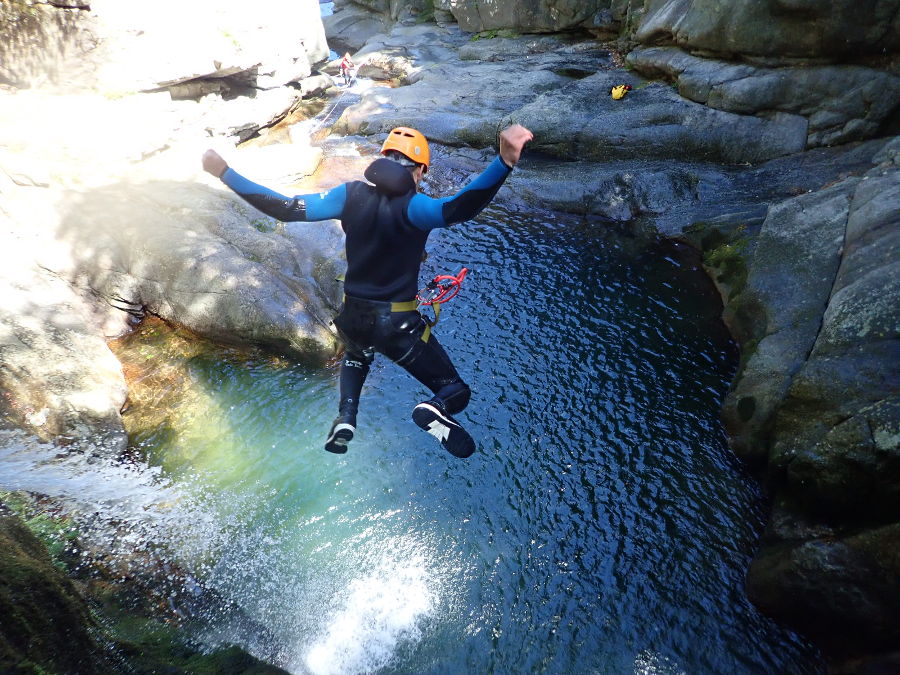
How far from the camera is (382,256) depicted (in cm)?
468

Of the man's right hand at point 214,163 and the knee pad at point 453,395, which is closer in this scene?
the man's right hand at point 214,163

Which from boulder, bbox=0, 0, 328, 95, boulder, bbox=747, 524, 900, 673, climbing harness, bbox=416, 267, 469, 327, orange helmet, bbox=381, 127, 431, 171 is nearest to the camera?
boulder, bbox=747, 524, 900, 673

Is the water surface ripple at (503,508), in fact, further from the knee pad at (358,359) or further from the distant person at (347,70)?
the distant person at (347,70)

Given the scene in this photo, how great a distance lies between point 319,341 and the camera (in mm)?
7824

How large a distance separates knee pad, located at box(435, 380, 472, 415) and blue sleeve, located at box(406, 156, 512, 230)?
1569 mm

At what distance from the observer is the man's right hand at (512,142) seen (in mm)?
3793

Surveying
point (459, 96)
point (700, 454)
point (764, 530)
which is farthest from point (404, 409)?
point (459, 96)

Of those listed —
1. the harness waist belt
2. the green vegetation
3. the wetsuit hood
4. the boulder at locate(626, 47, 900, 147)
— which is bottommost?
the green vegetation

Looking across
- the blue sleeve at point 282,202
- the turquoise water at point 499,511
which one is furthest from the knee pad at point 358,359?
the turquoise water at point 499,511

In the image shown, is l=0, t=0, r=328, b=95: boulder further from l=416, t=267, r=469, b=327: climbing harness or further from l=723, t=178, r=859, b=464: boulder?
l=723, t=178, r=859, b=464: boulder

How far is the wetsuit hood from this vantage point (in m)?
4.38

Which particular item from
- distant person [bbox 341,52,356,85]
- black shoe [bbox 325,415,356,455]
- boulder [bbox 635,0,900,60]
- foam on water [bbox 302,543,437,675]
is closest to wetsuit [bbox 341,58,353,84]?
distant person [bbox 341,52,356,85]

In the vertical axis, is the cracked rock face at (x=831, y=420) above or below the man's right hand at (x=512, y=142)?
below

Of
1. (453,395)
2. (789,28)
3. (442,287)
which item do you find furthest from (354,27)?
(453,395)
